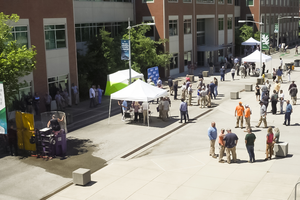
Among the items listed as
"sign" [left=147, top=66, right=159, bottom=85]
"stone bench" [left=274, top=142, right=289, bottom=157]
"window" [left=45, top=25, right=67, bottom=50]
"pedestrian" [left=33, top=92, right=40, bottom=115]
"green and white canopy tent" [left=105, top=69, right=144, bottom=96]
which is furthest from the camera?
"sign" [left=147, top=66, right=159, bottom=85]

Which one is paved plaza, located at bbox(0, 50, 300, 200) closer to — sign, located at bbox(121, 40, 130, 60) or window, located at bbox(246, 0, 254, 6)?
sign, located at bbox(121, 40, 130, 60)

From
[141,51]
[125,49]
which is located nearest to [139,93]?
[125,49]

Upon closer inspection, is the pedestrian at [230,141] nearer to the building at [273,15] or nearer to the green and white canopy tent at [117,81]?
the green and white canopy tent at [117,81]

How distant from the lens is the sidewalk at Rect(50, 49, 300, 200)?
13.4 metres

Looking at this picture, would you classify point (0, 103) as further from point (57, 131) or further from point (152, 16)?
point (152, 16)

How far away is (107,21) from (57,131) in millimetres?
24633

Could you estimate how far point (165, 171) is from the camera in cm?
1571

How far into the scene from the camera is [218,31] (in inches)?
2303

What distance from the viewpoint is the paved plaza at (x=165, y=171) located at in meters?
13.6

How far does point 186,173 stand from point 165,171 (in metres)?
0.88

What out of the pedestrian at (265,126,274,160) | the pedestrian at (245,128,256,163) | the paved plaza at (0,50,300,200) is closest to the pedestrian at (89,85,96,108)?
the paved plaza at (0,50,300,200)

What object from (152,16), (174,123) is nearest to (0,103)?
(174,123)

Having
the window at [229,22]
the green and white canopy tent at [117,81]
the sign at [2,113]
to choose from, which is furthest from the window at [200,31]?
the sign at [2,113]

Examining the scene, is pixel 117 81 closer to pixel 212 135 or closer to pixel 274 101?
pixel 274 101
